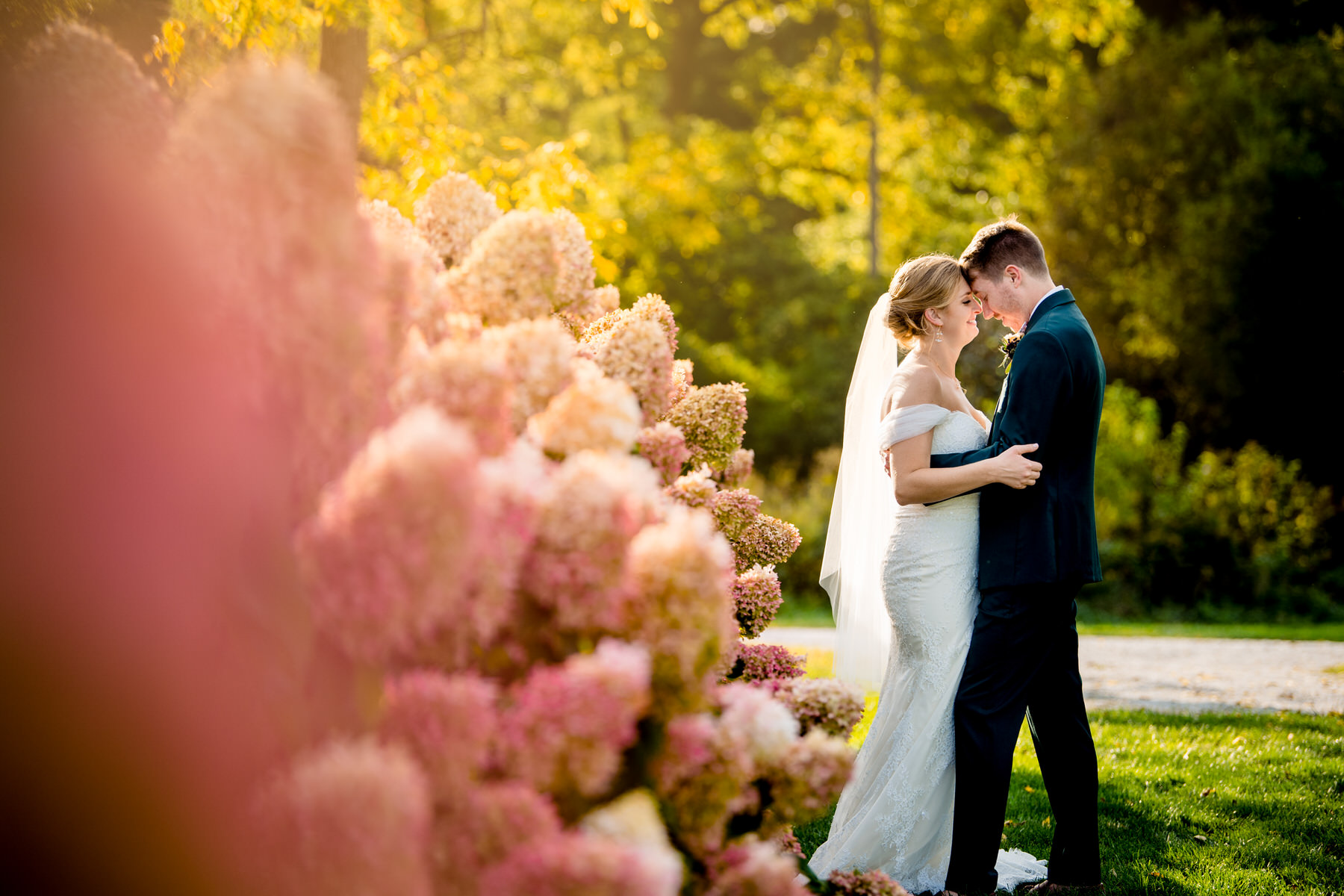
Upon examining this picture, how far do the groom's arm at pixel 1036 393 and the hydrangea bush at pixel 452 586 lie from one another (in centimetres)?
219

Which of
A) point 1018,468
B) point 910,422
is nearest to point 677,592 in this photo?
point 1018,468

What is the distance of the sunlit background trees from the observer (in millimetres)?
12016

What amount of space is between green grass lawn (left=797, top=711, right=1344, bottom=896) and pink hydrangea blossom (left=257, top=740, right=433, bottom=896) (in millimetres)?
3383

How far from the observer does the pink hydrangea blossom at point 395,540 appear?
4.39ft

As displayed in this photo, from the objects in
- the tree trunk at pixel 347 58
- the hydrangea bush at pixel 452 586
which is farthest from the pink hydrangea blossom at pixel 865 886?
the tree trunk at pixel 347 58

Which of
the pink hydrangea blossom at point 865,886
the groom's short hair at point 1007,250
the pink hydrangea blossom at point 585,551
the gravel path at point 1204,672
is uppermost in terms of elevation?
the groom's short hair at point 1007,250

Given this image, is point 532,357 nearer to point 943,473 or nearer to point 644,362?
point 644,362

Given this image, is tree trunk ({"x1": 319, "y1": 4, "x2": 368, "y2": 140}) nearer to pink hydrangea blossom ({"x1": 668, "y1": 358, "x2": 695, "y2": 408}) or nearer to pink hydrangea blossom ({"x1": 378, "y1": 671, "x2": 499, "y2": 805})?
pink hydrangea blossom ({"x1": 668, "y1": 358, "x2": 695, "y2": 408})

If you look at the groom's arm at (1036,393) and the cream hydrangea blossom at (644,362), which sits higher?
the groom's arm at (1036,393)

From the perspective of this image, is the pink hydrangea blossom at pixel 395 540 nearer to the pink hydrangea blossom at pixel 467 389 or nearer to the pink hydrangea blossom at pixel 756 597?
the pink hydrangea blossom at pixel 467 389

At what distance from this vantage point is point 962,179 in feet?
75.7

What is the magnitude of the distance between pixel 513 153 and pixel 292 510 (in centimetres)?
1632

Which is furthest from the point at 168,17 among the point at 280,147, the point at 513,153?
the point at 513,153

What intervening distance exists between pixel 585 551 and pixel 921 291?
2911 millimetres
